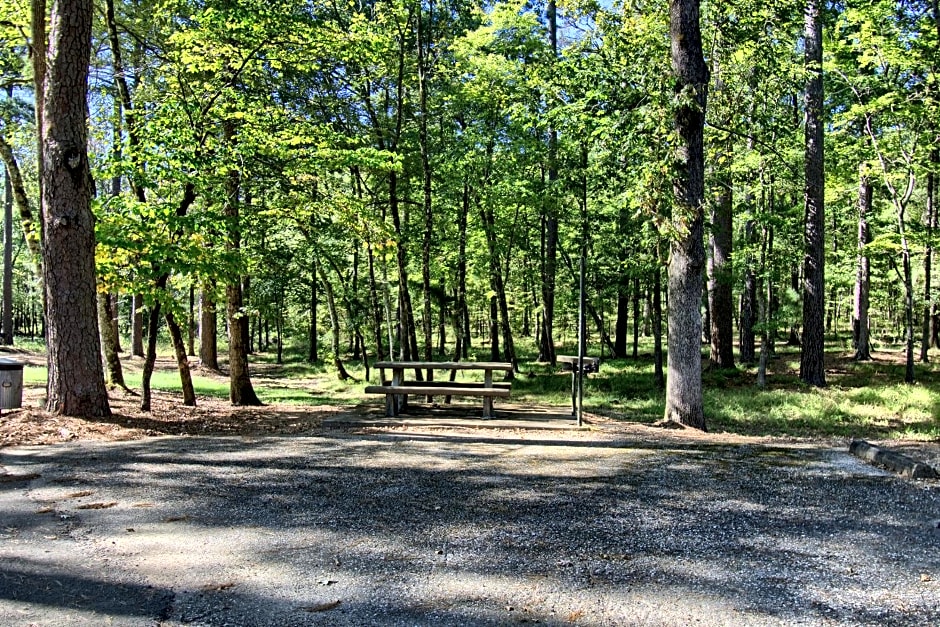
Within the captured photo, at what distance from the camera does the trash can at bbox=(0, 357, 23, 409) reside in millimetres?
A: 8398

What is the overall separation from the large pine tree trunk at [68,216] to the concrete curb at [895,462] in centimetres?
868

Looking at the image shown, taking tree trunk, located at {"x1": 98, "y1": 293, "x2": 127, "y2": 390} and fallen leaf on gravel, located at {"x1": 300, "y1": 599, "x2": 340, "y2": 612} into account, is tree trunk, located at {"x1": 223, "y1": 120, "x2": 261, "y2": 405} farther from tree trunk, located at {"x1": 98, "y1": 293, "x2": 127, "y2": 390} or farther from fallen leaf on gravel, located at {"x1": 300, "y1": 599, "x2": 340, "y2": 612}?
fallen leaf on gravel, located at {"x1": 300, "y1": 599, "x2": 340, "y2": 612}

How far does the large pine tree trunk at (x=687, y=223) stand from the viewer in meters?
9.26

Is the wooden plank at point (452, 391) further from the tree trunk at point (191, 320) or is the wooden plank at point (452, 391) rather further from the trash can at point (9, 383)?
the trash can at point (9, 383)

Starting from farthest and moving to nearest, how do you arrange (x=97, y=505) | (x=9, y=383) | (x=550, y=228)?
(x=550, y=228) → (x=9, y=383) → (x=97, y=505)

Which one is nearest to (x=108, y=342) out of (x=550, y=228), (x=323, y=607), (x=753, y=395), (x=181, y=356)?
(x=181, y=356)

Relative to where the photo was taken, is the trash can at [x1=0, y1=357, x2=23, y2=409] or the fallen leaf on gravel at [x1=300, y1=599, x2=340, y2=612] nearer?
the fallen leaf on gravel at [x1=300, y1=599, x2=340, y2=612]

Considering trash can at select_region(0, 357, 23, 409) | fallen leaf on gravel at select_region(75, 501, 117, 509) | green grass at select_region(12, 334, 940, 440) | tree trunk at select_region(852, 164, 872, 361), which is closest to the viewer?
fallen leaf on gravel at select_region(75, 501, 117, 509)

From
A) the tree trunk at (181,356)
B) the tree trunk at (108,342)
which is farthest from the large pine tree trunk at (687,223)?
the tree trunk at (108,342)

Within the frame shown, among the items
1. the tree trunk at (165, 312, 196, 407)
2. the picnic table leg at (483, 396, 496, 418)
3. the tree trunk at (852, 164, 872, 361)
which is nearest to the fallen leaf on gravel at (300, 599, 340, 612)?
the picnic table leg at (483, 396, 496, 418)

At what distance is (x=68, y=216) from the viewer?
7.59 m

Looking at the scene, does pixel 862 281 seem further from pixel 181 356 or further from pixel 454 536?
pixel 454 536

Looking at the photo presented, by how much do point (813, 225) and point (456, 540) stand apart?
14175 millimetres

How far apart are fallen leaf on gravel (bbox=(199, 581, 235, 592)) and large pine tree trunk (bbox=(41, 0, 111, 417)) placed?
577 centimetres
